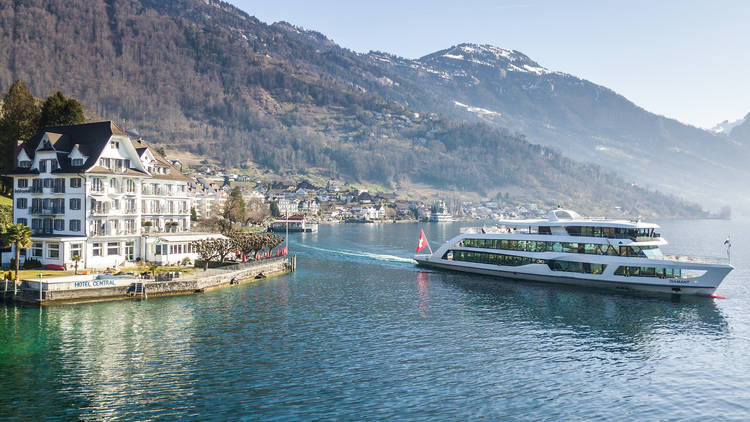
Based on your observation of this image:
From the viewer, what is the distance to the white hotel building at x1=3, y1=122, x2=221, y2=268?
65438 mm

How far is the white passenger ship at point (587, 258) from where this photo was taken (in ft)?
222

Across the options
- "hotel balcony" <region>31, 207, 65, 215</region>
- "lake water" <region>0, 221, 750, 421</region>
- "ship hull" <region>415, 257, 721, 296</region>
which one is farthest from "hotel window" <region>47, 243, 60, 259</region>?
"ship hull" <region>415, 257, 721, 296</region>

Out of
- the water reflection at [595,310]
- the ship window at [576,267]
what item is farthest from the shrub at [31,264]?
the ship window at [576,267]

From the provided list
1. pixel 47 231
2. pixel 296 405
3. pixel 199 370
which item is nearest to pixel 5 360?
pixel 199 370

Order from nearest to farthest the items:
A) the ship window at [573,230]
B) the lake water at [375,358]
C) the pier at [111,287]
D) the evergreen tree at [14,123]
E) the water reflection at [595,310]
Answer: the lake water at [375,358], the water reflection at [595,310], the pier at [111,287], the ship window at [573,230], the evergreen tree at [14,123]

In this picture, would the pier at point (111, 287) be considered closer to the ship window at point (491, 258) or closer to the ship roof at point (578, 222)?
the ship window at point (491, 258)

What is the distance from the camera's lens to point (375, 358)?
133ft

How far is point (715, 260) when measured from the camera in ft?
230

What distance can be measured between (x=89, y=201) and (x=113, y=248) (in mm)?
6996

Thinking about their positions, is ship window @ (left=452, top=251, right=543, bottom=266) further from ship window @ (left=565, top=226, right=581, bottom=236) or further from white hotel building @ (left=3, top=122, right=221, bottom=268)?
white hotel building @ (left=3, top=122, right=221, bottom=268)

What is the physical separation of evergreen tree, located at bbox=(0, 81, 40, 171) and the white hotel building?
19.5 m

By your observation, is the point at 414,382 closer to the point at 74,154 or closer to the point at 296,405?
the point at 296,405

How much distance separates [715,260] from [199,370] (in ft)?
224

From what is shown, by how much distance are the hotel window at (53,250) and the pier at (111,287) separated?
10085 mm
